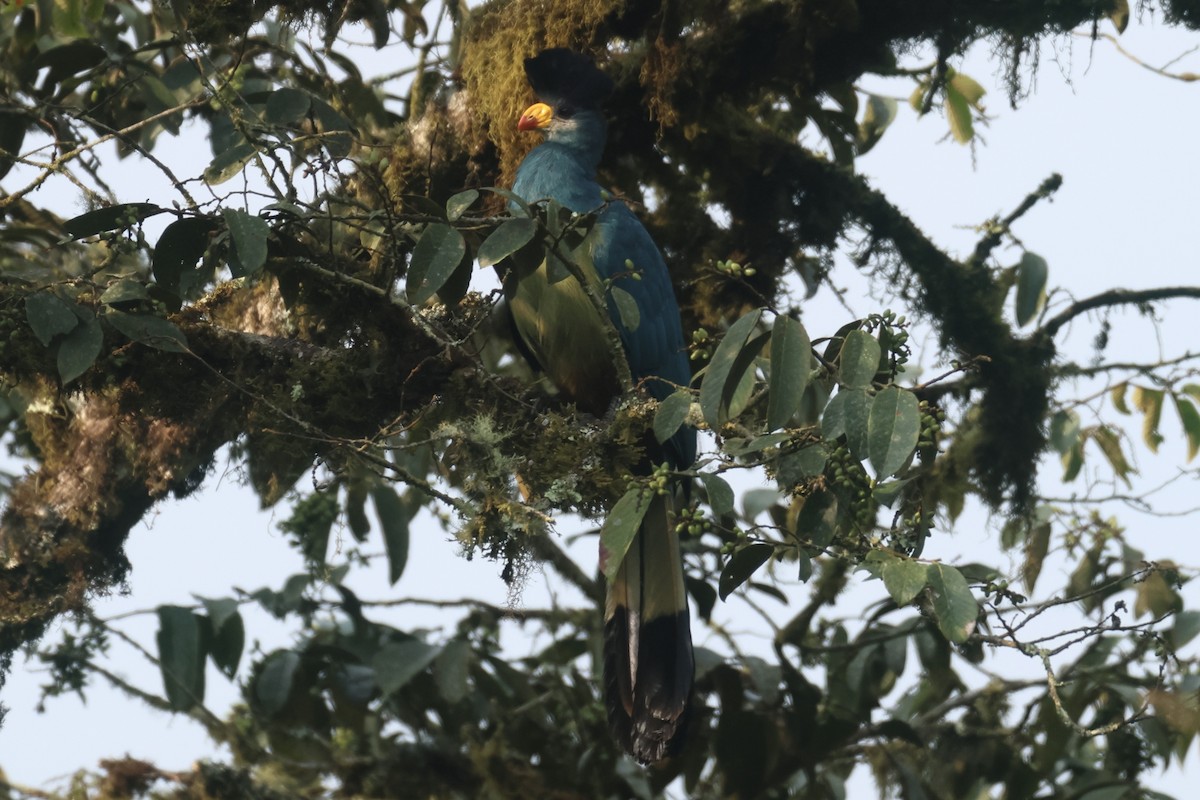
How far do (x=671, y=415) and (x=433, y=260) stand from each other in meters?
0.49

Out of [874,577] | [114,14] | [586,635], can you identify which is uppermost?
[114,14]

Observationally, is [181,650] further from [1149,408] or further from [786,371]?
[1149,408]

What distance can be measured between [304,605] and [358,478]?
440mm

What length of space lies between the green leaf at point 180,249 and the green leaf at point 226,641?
53.8 inches

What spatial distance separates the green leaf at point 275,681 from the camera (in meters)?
3.64

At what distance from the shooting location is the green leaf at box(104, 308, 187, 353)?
2.48m

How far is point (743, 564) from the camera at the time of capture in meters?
2.21

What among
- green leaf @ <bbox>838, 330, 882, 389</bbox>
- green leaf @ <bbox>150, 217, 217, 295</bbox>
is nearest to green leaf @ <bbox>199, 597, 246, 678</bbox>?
green leaf @ <bbox>150, 217, 217, 295</bbox>

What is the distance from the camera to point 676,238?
12.9ft

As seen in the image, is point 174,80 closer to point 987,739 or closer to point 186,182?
point 186,182

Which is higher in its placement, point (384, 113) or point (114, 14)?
point (114, 14)

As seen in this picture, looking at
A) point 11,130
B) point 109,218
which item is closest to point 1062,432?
point 109,218

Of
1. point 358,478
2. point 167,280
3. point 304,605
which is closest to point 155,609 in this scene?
point 304,605

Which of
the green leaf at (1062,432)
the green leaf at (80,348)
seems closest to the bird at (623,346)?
the green leaf at (80,348)
